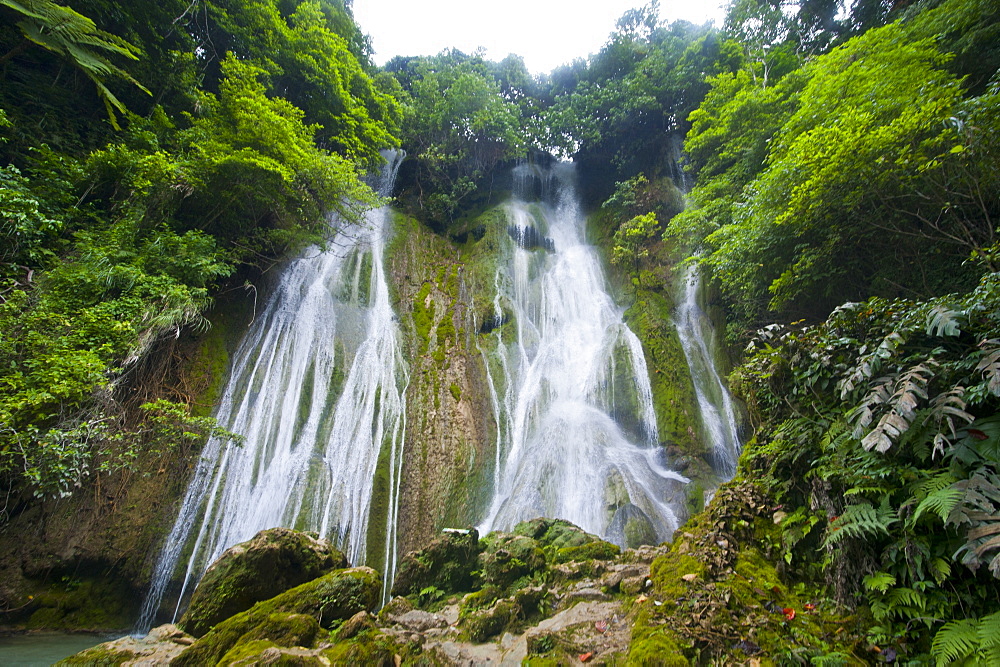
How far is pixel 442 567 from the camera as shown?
16.0ft

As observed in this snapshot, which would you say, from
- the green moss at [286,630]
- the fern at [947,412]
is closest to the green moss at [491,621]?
the green moss at [286,630]

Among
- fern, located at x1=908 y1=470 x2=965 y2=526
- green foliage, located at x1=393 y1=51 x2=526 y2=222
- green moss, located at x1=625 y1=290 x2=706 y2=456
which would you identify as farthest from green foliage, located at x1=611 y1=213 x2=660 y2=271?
fern, located at x1=908 y1=470 x2=965 y2=526

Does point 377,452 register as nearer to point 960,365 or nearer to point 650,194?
point 960,365

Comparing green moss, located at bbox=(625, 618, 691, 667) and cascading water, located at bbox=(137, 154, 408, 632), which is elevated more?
cascading water, located at bbox=(137, 154, 408, 632)

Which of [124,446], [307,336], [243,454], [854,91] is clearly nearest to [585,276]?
[854,91]

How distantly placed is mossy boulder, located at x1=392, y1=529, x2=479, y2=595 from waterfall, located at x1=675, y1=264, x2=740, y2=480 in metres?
5.88

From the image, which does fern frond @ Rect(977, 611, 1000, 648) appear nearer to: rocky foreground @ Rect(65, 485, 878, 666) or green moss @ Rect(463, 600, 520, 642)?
rocky foreground @ Rect(65, 485, 878, 666)

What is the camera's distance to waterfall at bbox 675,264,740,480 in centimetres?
855

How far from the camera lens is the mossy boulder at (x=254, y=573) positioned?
4105 millimetres

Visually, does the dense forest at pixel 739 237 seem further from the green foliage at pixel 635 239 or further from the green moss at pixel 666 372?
the green moss at pixel 666 372

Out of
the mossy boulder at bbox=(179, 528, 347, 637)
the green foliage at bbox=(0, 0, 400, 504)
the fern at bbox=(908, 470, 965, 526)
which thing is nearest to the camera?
the fern at bbox=(908, 470, 965, 526)

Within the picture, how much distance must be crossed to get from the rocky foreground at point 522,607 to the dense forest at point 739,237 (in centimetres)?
33

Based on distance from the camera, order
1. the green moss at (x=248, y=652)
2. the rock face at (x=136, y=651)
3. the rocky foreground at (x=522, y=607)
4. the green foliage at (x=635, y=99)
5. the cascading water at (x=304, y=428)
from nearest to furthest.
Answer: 1. the rocky foreground at (x=522, y=607)
2. the green moss at (x=248, y=652)
3. the rock face at (x=136, y=651)
4. the cascading water at (x=304, y=428)
5. the green foliage at (x=635, y=99)

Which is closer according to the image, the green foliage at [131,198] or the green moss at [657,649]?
the green moss at [657,649]
